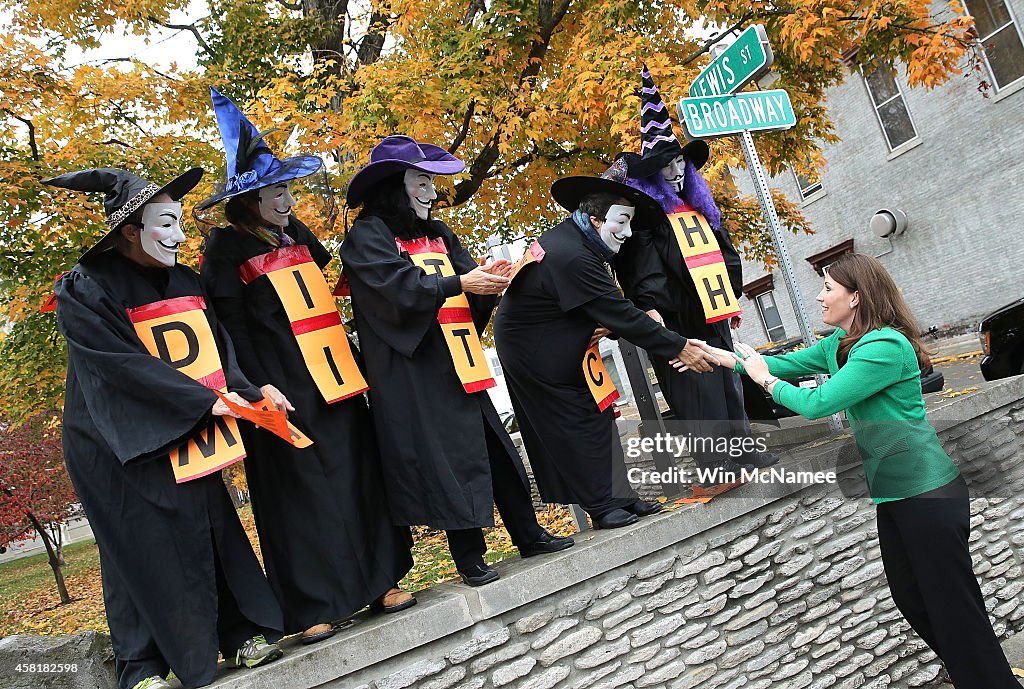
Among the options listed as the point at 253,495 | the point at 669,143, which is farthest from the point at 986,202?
the point at 253,495

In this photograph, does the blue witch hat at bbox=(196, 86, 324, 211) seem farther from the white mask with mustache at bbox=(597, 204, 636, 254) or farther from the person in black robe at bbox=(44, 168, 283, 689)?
the white mask with mustache at bbox=(597, 204, 636, 254)

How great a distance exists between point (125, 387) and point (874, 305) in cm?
275

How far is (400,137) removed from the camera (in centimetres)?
375

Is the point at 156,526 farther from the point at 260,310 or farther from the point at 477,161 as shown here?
the point at 477,161

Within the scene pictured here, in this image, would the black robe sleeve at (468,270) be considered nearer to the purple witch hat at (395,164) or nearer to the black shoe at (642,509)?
the purple witch hat at (395,164)

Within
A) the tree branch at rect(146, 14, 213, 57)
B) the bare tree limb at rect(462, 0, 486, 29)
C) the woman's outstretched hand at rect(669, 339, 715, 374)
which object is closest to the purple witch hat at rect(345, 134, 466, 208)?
the woman's outstretched hand at rect(669, 339, 715, 374)

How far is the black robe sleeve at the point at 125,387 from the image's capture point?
2.94 meters

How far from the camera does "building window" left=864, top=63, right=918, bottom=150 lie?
16.9m

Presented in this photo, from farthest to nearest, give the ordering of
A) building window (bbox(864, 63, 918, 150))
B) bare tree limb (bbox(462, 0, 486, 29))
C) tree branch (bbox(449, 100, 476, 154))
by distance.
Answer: building window (bbox(864, 63, 918, 150)) → bare tree limb (bbox(462, 0, 486, 29)) → tree branch (bbox(449, 100, 476, 154))

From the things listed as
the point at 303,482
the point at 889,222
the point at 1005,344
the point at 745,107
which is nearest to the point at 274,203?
the point at 303,482

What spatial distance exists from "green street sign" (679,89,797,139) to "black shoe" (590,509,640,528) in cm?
203

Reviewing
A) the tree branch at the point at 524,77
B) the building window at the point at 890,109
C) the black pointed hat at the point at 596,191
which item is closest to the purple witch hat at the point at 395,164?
the black pointed hat at the point at 596,191

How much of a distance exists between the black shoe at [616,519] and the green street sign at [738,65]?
2.38 m

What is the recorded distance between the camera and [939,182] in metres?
16.4
